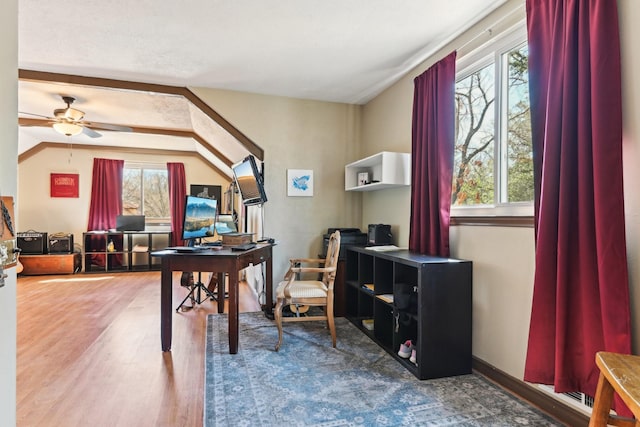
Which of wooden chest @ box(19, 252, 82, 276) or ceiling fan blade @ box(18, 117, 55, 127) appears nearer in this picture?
ceiling fan blade @ box(18, 117, 55, 127)

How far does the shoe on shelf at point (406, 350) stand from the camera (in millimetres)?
2416

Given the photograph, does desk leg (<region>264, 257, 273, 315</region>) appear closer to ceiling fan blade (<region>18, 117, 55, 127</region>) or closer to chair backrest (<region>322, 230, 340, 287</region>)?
chair backrest (<region>322, 230, 340, 287</region>)

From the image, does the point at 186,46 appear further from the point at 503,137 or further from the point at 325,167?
the point at 503,137

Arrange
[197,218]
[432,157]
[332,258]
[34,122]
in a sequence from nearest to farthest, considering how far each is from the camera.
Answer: [432,157]
[332,258]
[197,218]
[34,122]

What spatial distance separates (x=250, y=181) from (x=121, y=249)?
4.20 metres

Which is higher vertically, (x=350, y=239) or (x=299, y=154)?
(x=299, y=154)

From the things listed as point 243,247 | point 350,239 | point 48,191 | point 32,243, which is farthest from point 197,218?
point 48,191

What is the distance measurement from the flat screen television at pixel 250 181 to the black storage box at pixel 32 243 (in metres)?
4.38

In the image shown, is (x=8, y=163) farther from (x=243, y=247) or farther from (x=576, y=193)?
(x=576, y=193)

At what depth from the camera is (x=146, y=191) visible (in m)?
7.00

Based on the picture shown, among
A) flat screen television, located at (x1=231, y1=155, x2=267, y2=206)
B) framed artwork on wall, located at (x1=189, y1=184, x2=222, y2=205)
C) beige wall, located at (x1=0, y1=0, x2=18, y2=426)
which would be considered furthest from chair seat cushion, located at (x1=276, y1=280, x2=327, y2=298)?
framed artwork on wall, located at (x1=189, y1=184, x2=222, y2=205)

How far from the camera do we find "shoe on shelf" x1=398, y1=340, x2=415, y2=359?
2416 mm

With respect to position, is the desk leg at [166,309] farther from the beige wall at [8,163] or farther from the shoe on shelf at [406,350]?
the shoe on shelf at [406,350]

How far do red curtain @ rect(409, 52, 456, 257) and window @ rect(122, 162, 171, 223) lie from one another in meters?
5.87
